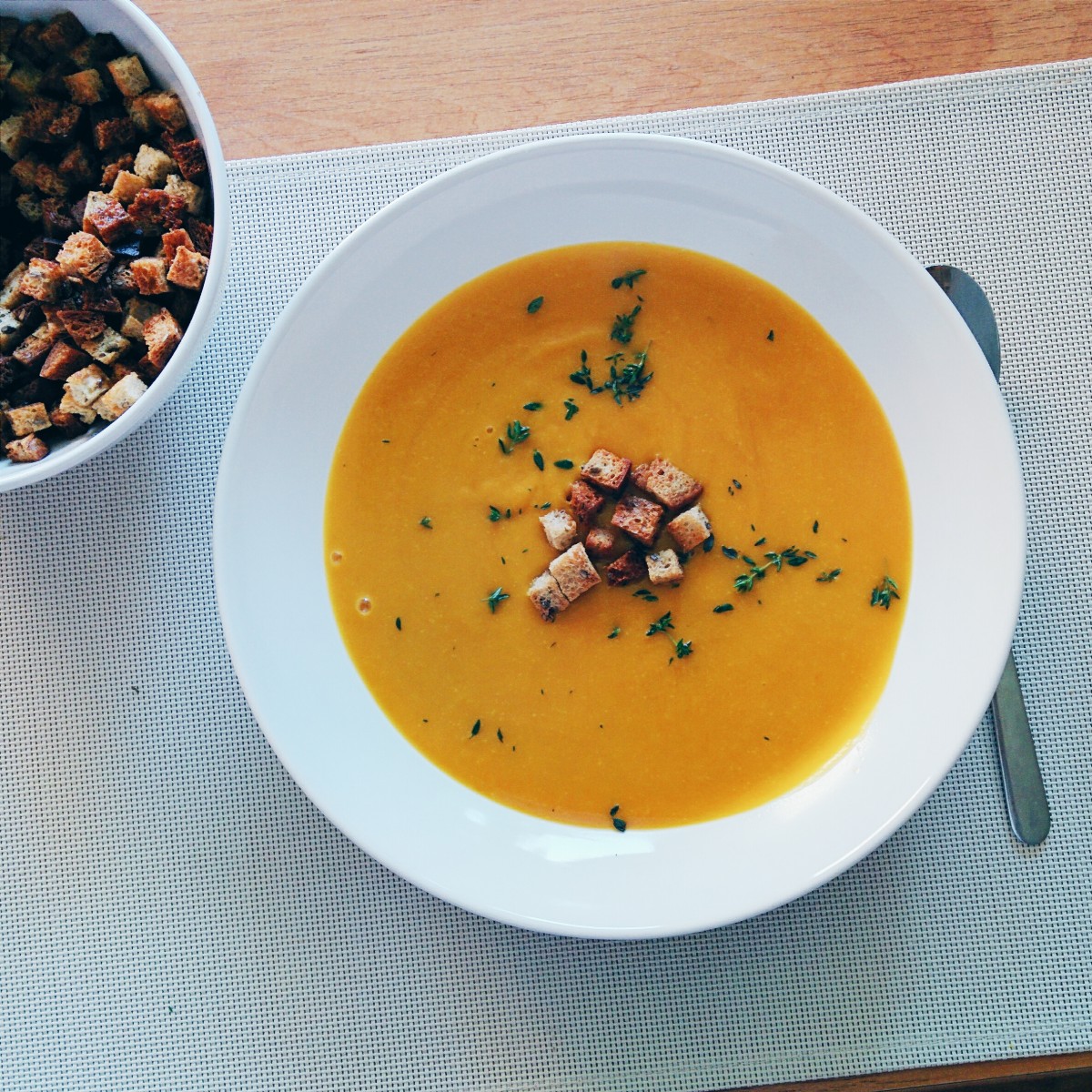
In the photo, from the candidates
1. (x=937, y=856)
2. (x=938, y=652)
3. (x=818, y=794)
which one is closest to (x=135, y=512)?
(x=818, y=794)

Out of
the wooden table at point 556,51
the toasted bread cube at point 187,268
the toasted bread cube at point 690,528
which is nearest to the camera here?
the toasted bread cube at point 187,268

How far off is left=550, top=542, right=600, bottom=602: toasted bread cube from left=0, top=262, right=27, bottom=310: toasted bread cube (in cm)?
99

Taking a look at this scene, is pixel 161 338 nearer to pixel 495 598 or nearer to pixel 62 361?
pixel 62 361

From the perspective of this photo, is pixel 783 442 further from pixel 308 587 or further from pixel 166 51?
pixel 166 51

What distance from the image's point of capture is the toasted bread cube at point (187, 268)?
56.7 inches

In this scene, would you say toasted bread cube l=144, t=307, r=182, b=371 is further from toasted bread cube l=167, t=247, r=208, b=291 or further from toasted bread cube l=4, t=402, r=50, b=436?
toasted bread cube l=4, t=402, r=50, b=436

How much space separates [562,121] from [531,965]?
1.54 m

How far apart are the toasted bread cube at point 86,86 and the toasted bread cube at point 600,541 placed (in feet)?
3.56

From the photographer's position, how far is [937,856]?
5.41 feet

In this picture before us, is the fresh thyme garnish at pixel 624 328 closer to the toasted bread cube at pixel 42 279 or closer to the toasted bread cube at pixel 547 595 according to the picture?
the toasted bread cube at pixel 547 595

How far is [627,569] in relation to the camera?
159cm

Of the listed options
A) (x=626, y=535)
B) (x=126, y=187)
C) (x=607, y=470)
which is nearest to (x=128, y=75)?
(x=126, y=187)

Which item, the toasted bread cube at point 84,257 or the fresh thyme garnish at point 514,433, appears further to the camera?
the fresh thyme garnish at point 514,433

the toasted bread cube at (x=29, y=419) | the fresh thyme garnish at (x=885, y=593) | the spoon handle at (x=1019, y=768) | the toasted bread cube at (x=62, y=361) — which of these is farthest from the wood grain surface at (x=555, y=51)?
the spoon handle at (x=1019, y=768)
